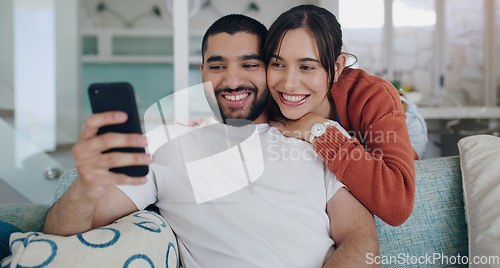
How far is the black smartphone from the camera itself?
2.34ft

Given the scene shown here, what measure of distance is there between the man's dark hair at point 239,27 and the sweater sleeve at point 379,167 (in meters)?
0.45

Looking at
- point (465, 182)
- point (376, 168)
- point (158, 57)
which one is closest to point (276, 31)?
point (376, 168)

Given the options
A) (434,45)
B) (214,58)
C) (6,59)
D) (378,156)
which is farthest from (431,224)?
(434,45)

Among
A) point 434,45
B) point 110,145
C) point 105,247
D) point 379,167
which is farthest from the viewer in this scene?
point 434,45

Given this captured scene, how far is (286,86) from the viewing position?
1.16m

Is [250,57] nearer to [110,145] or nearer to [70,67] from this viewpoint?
[110,145]

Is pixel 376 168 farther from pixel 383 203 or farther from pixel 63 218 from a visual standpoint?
pixel 63 218

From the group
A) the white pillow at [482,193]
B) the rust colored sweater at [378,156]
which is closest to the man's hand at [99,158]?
the rust colored sweater at [378,156]

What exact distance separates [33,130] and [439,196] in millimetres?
2888

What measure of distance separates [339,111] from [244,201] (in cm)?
47

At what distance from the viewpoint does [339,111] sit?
129 cm

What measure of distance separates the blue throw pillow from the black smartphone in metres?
0.36

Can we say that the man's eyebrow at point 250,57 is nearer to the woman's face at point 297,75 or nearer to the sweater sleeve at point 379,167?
the woman's face at point 297,75

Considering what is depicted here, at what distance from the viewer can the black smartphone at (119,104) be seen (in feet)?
2.34
